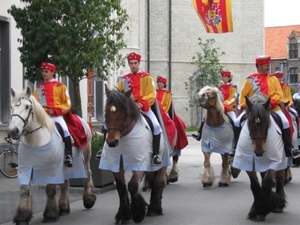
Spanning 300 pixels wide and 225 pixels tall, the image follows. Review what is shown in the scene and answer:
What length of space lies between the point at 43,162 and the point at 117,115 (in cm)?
127

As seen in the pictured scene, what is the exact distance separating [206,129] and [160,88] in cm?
157

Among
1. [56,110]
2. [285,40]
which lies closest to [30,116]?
[56,110]

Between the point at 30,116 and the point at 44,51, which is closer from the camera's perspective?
the point at 30,116

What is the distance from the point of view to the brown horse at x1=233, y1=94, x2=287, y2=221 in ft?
32.9

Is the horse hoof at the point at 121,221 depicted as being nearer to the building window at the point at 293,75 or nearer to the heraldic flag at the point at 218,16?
the heraldic flag at the point at 218,16

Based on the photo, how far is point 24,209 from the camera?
378 inches

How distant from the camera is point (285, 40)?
92250 mm

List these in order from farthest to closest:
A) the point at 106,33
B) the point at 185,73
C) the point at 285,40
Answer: the point at 285,40
the point at 185,73
the point at 106,33

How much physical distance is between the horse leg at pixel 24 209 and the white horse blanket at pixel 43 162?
111 mm

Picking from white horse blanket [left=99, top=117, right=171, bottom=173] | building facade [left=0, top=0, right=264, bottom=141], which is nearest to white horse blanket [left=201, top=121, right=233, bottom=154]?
white horse blanket [left=99, top=117, right=171, bottom=173]

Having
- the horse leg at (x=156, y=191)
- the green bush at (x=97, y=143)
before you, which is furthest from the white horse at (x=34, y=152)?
the green bush at (x=97, y=143)

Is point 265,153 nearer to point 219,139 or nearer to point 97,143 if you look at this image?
point 219,139

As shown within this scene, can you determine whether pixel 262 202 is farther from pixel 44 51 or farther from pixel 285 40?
pixel 285 40

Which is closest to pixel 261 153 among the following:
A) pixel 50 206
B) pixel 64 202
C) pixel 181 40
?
pixel 50 206
